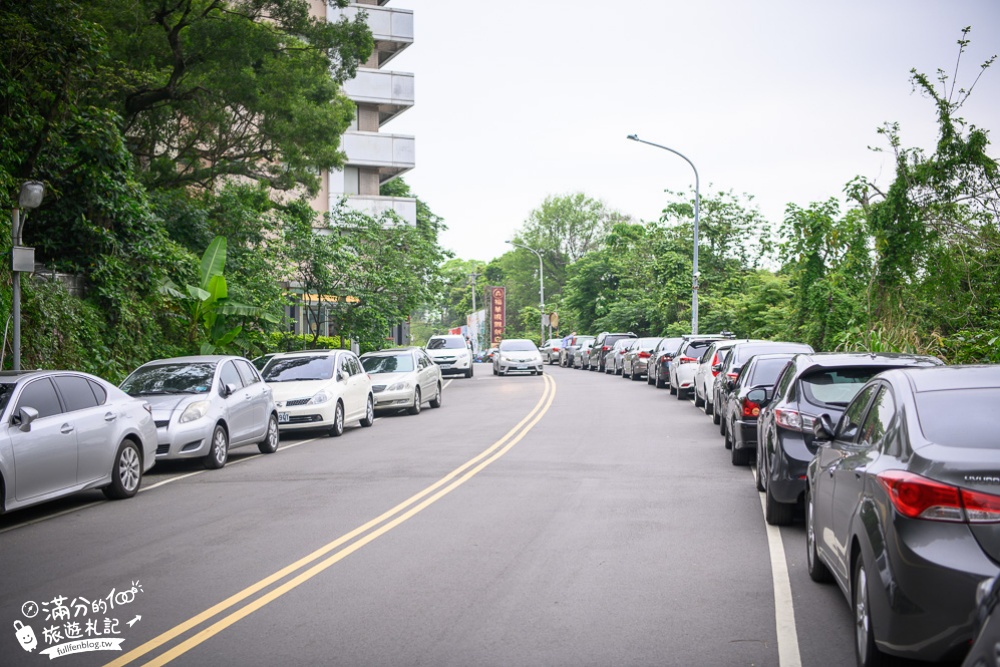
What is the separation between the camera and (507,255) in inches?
4621

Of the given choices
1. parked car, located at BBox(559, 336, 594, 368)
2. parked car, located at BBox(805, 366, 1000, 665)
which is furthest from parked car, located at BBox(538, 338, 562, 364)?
parked car, located at BBox(805, 366, 1000, 665)

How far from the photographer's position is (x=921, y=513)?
15.2 ft

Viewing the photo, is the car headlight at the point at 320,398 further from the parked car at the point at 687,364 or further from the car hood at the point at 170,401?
the parked car at the point at 687,364

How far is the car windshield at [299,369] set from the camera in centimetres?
2034

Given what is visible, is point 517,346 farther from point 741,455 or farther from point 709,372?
point 741,455

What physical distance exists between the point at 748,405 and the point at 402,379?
1264cm

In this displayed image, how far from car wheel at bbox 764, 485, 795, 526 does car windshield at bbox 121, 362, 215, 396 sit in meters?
8.64

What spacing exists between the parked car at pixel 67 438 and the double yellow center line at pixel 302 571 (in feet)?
10.9

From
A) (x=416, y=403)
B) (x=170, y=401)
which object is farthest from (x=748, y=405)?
(x=416, y=403)

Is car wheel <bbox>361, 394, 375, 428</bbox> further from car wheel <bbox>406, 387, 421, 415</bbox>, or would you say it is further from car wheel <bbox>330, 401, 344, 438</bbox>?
car wheel <bbox>406, 387, 421, 415</bbox>

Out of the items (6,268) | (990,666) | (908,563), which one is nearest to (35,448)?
(6,268)

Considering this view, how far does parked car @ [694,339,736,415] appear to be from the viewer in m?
23.2

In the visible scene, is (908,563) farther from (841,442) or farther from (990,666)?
(841,442)

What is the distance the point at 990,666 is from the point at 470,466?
1180 cm
